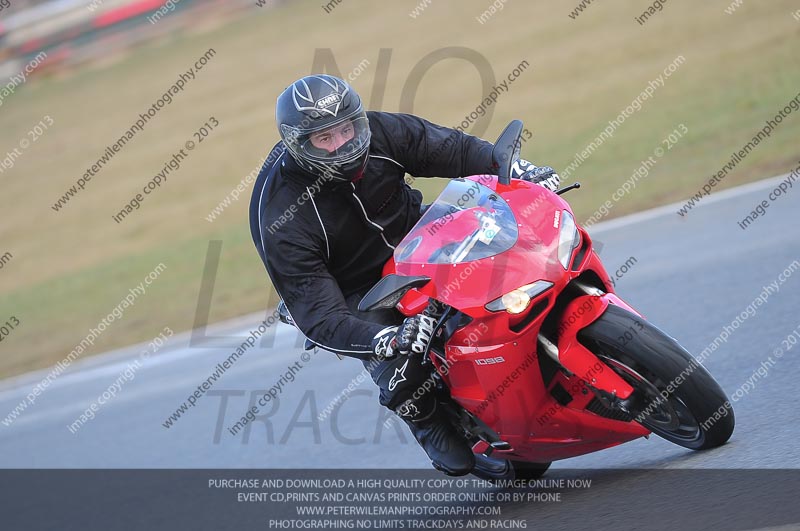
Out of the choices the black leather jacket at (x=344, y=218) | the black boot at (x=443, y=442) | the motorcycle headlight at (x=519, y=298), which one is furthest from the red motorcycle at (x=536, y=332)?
the black leather jacket at (x=344, y=218)

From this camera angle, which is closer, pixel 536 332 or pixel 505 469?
pixel 536 332

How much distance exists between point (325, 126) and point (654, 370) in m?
1.71

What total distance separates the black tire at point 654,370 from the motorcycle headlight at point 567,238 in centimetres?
26

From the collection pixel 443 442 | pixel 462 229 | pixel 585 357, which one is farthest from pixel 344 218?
pixel 585 357

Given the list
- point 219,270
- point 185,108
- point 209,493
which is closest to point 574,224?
point 209,493

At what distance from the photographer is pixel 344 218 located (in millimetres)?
4945

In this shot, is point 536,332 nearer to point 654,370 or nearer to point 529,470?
point 654,370

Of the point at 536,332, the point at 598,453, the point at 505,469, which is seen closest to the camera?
the point at 536,332

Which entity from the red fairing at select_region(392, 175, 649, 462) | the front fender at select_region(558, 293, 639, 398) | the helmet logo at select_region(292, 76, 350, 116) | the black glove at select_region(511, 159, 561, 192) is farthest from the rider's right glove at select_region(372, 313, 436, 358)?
the helmet logo at select_region(292, 76, 350, 116)

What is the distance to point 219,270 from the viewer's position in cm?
1304

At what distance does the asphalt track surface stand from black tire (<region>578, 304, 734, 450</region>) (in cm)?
26

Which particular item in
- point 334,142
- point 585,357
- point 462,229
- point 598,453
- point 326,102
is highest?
point 326,102

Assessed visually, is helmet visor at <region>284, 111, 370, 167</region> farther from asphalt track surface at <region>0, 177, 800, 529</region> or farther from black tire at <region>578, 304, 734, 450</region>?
asphalt track surface at <region>0, 177, 800, 529</region>

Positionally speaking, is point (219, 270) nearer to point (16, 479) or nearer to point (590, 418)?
point (16, 479)
